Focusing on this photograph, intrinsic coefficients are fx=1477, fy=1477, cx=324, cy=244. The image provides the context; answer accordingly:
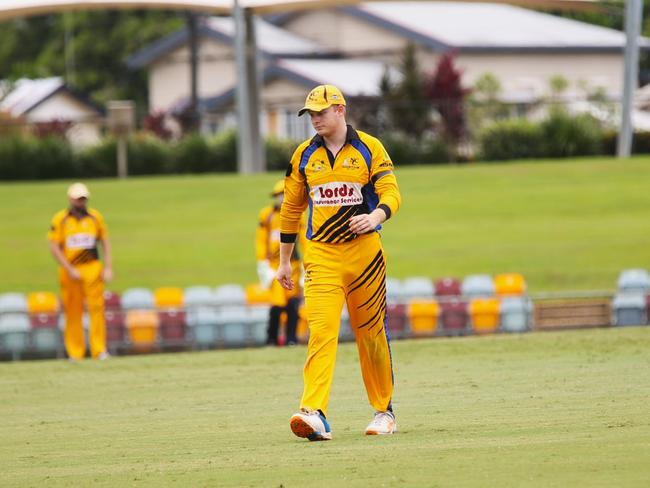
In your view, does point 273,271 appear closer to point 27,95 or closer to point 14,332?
point 14,332

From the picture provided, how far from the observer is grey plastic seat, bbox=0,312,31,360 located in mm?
20469

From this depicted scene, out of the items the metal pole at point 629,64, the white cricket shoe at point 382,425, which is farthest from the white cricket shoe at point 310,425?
the metal pole at point 629,64

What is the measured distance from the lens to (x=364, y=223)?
8500 mm

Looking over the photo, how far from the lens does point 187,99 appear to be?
63.9 meters

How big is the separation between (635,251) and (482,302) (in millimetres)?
8525

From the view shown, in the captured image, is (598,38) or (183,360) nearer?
(183,360)

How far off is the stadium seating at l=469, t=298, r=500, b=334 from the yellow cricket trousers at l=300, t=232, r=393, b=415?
11.8 metres

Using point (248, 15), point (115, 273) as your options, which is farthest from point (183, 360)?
point (248, 15)

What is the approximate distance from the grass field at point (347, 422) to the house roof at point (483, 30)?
137 ft

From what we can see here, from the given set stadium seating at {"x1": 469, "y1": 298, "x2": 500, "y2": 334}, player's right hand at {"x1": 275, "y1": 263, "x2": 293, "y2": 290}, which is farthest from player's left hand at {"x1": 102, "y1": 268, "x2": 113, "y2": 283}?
player's right hand at {"x1": 275, "y1": 263, "x2": 293, "y2": 290}

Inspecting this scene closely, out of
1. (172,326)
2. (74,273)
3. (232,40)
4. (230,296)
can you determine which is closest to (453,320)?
(230,296)

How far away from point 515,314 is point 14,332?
23.0 ft

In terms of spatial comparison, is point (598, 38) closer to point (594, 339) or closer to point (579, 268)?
point (579, 268)

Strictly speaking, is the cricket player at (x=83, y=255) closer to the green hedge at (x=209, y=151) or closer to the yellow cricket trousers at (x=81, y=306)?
the yellow cricket trousers at (x=81, y=306)
